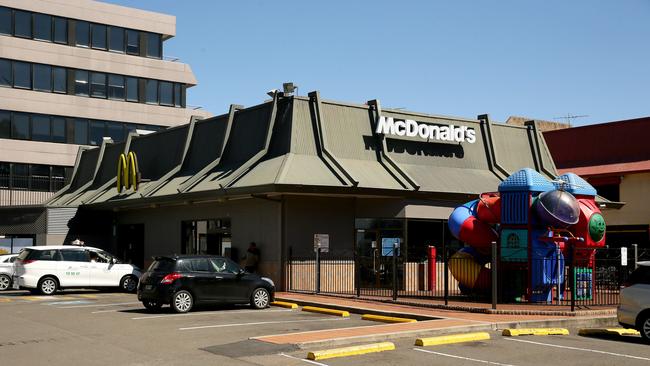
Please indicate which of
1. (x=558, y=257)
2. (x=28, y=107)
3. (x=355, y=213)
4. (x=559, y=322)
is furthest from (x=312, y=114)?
(x=28, y=107)

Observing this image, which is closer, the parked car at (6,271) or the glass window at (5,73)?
the parked car at (6,271)

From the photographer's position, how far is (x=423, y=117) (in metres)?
30.8

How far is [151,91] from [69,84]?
6219 millimetres

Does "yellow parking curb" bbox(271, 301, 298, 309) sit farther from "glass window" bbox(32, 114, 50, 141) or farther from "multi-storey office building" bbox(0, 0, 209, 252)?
"glass window" bbox(32, 114, 50, 141)

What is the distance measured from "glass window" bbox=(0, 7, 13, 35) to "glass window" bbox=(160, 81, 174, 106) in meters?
11.3

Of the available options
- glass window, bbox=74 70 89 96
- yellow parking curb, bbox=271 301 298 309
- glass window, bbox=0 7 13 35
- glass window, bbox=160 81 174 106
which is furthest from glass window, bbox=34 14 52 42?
yellow parking curb, bbox=271 301 298 309

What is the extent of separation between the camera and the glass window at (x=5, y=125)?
52375mm

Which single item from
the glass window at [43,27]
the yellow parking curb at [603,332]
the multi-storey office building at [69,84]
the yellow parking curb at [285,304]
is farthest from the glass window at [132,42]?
the yellow parking curb at [603,332]

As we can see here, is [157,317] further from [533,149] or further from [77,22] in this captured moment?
[77,22]

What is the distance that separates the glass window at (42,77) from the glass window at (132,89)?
558 centimetres

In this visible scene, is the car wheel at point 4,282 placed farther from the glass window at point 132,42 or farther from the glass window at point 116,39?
the glass window at point 132,42

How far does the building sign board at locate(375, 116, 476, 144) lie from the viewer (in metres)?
29.5

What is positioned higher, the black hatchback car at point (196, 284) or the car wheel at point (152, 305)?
the black hatchback car at point (196, 284)

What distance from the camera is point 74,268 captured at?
27141mm
